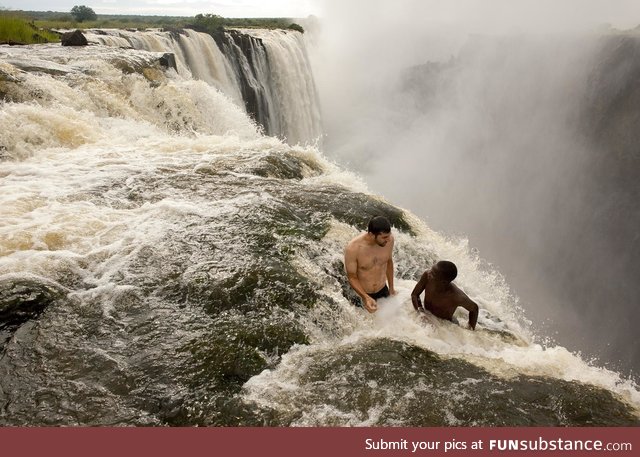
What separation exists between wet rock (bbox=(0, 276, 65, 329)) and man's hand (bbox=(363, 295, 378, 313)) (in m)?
2.75

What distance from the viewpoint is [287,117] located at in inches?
814

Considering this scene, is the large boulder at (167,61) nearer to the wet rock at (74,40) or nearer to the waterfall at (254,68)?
the waterfall at (254,68)

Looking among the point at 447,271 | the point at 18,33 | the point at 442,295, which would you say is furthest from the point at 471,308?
the point at 18,33

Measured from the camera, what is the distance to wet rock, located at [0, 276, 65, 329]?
11.6ft

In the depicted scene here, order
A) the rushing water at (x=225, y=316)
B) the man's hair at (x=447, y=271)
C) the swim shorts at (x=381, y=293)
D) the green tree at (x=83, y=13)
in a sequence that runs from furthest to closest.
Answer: the green tree at (x=83, y=13)
the swim shorts at (x=381, y=293)
the man's hair at (x=447, y=271)
the rushing water at (x=225, y=316)

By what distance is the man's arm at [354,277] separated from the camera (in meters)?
4.13

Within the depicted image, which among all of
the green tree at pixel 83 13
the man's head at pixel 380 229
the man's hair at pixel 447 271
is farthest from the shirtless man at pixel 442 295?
the green tree at pixel 83 13

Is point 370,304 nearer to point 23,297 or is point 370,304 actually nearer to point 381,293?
point 381,293

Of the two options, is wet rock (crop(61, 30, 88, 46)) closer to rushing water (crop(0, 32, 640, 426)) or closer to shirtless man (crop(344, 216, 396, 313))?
rushing water (crop(0, 32, 640, 426))

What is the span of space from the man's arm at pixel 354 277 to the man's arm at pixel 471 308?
86 centimetres

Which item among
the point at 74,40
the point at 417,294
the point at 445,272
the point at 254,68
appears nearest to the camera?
the point at 445,272

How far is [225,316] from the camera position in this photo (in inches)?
148

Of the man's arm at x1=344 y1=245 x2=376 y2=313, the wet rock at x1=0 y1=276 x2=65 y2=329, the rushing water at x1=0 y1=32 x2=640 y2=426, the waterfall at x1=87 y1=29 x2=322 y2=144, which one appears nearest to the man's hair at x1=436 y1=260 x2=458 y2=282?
the rushing water at x1=0 y1=32 x2=640 y2=426

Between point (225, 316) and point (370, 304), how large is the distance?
53.1 inches
